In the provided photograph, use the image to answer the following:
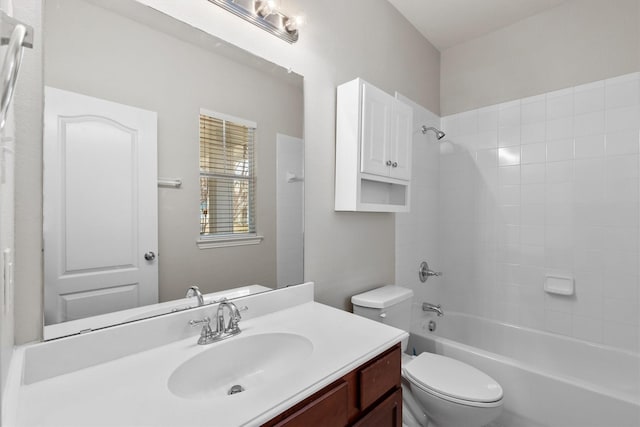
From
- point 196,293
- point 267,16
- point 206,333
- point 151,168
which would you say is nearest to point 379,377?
point 206,333

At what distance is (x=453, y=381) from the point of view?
149 centimetres

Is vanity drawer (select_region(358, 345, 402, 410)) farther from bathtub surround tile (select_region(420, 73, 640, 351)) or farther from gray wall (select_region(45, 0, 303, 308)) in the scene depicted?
bathtub surround tile (select_region(420, 73, 640, 351))

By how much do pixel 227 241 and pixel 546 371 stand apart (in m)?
1.69

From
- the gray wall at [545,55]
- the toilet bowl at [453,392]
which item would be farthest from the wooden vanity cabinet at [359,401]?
the gray wall at [545,55]

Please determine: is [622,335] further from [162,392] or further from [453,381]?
[162,392]

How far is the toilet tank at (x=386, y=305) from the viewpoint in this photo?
166 cm

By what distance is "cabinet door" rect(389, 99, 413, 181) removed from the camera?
5.81 feet

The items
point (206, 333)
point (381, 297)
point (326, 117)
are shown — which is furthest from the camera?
point (381, 297)

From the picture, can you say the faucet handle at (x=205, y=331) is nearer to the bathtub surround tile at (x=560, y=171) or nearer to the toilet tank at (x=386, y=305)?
the toilet tank at (x=386, y=305)

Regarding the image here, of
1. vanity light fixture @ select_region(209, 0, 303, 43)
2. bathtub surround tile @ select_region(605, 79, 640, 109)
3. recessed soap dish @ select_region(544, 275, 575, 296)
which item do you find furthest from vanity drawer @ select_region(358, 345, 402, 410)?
bathtub surround tile @ select_region(605, 79, 640, 109)

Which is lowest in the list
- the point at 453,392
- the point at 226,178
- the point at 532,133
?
the point at 453,392

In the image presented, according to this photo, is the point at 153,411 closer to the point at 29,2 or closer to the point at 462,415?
the point at 29,2

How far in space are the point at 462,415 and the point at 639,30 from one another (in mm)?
2381

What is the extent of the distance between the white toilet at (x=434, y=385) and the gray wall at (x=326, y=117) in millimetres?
187
